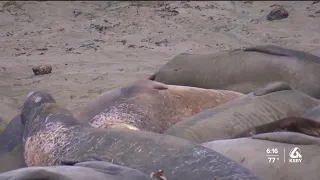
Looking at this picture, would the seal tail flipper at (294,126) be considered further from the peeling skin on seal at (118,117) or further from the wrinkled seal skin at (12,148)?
the wrinkled seal skin at (12,148)

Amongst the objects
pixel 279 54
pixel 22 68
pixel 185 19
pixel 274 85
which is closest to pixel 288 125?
pixel 274 85

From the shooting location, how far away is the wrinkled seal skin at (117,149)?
8.08ft

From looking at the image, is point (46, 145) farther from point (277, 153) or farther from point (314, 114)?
point (314, 114)

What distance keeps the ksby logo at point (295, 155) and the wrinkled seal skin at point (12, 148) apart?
59.9 inches

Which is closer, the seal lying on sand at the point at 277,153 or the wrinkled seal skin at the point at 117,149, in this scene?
the wrinkled seal skin at the point at 117,149

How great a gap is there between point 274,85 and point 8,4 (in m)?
6.54

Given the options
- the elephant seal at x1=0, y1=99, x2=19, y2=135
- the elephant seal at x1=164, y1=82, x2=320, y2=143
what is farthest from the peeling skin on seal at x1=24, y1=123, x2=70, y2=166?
the elephant seal at x1=0, y1=99, x2=19, y2=135

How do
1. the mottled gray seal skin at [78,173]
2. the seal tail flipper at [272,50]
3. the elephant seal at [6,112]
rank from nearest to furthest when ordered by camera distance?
the mottled gray seal skin at [78,173]
the elephant seal at [6,112]
the seal tail flipper at [272,50]

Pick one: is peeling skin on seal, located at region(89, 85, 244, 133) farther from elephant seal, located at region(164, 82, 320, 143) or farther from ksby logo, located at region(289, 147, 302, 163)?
ksby logo, located at region(289, 147, 302, 163)

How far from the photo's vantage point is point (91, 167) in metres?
2.19

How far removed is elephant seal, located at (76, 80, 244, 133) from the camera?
3.70 meters

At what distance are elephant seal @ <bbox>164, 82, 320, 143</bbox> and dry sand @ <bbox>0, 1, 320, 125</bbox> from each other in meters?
1.61

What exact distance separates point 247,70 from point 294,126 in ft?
4.89

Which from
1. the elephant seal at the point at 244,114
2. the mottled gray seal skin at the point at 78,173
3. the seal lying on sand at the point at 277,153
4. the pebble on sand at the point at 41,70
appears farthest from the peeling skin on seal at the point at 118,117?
the pebble on sand at the point at 41,70
